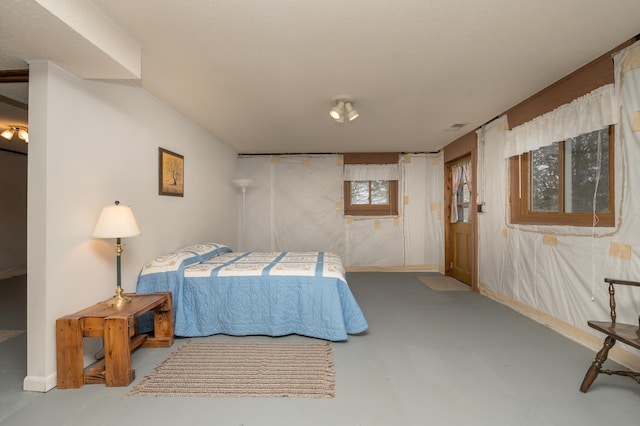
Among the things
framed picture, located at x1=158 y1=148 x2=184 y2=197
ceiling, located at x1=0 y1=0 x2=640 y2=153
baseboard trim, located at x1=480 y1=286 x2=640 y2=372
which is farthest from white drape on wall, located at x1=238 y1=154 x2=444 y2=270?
ceiling, located at x1=0 y1=0 x2=640 y2=153

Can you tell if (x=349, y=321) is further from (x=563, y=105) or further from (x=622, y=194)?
(x=563, y=105)

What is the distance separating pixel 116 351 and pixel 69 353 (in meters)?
0.30

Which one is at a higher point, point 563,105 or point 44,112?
point 563,105

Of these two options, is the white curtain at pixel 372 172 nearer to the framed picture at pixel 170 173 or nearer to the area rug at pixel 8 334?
the framed picture at pixel 170 173

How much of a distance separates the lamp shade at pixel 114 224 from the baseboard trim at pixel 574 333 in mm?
3488

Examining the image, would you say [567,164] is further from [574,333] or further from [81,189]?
[81,189]

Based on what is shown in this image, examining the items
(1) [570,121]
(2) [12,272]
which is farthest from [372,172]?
(2) [12,272]

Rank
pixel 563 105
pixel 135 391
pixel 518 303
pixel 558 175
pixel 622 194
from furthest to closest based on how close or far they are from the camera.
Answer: pixel 518 303
pixel 558 175
pixel 563 105
pixel 622 194
pixel 135 391

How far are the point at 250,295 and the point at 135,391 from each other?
1.08m

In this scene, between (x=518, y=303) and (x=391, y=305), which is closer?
(x=518, y=303)

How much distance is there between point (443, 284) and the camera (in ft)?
15.3

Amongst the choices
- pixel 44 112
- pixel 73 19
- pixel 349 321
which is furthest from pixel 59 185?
pixel 349 321

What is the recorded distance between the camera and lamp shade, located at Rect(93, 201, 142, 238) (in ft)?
6.81

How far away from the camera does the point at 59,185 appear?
195 centimetres
